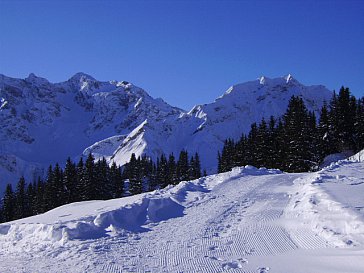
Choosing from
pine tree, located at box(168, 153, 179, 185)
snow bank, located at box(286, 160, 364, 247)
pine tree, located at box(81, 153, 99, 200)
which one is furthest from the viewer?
pine tree, located at box(168, 153, 179, 185)

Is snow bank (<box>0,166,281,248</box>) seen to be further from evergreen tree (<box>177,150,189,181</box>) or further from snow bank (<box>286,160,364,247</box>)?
evergreen tree (<box>177,150,189,181</box>)

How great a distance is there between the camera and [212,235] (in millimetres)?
14414

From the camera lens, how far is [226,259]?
11602mm

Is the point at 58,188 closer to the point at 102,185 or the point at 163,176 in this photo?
the point at 102,185

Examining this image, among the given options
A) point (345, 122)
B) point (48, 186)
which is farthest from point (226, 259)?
point (48, 186)

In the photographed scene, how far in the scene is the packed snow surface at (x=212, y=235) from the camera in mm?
11273

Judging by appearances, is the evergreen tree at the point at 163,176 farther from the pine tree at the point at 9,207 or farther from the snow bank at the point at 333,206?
the snow bank at the point at 333,206

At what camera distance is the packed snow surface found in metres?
11.3

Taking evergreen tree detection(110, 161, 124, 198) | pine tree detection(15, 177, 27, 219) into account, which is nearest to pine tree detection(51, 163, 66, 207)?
evergreen tree detection(110, 161, 124, 198)

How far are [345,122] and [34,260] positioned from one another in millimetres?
43371

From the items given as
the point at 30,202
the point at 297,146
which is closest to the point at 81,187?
the point at 30,202

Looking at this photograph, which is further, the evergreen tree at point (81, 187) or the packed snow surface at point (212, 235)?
the evergreen tree at point (81, 187)

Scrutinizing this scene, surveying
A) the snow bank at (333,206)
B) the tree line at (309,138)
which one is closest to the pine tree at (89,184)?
the tree line at (309,138)

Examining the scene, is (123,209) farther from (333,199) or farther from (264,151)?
(264,151)
